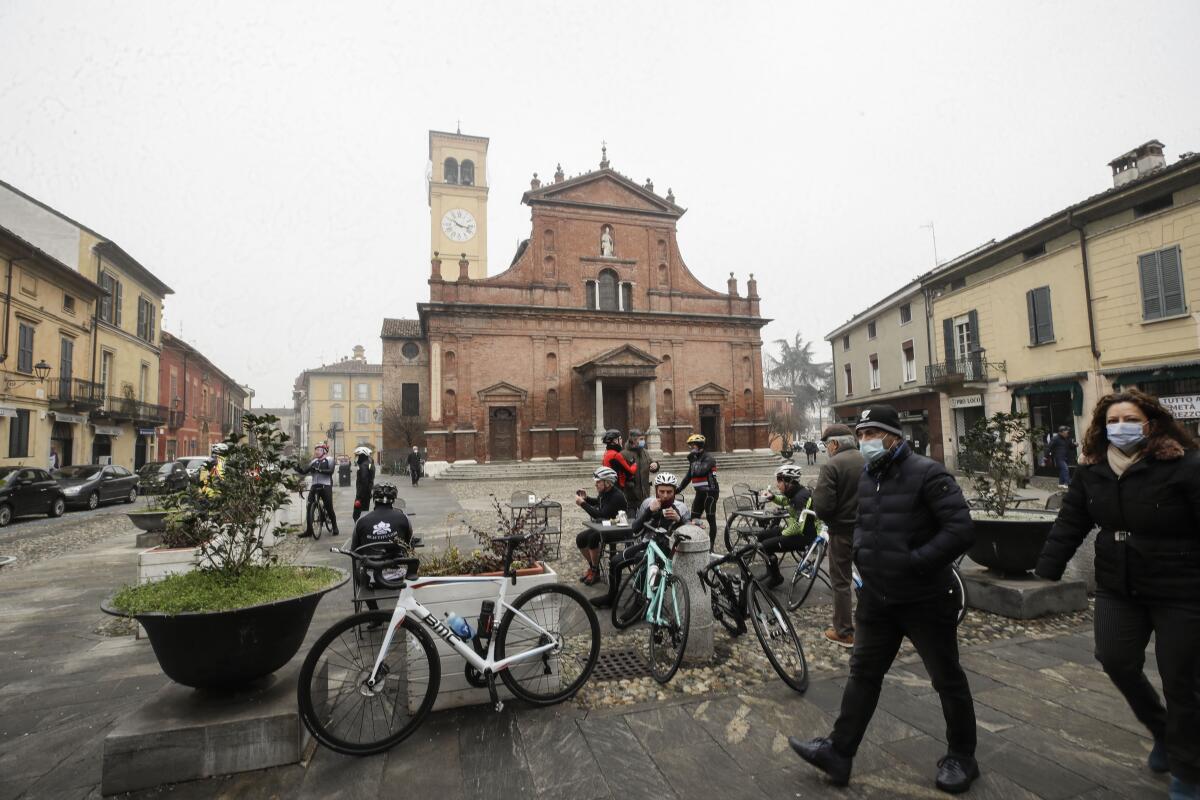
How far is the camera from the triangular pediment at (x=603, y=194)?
30469mm

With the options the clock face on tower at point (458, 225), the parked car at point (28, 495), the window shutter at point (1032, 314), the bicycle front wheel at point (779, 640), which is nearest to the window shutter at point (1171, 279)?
the window shutter at point (1032, 314)

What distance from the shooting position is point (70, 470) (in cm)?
1628

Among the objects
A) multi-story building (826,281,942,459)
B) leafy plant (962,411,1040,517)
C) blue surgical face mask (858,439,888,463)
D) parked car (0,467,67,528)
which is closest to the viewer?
blue surgical face mask (858,439,888,463)

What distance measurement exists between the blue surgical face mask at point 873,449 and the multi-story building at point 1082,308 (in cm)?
1045

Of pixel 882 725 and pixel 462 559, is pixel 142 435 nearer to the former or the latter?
pixel 462 559

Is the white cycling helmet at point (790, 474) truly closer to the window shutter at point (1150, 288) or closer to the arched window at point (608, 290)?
the window shutter at point (1150, 288)

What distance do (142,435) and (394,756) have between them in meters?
33.9

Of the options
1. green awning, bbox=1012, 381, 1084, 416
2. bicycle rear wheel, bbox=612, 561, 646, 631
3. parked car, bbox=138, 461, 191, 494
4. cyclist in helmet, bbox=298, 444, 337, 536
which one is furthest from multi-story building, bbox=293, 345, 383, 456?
bicycle rear wheel, bbox=612, 561, 646, 631

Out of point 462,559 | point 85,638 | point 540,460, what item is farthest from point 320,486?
point 540,460

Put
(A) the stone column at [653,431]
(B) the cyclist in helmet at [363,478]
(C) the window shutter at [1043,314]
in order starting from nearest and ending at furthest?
(B) the cyclist in helmet at [363,478] → (C) the window shutter at [1043,314] → (A) the stone column at [653,431]

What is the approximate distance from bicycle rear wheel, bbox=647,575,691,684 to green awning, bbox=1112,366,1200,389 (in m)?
14.4

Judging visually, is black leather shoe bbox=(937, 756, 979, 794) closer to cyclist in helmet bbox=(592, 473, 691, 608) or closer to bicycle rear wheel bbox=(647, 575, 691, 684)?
bicycle rear wheel bbox=(647, 575, 691, 684)

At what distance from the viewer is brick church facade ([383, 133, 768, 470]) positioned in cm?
2852

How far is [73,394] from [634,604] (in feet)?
86.9
